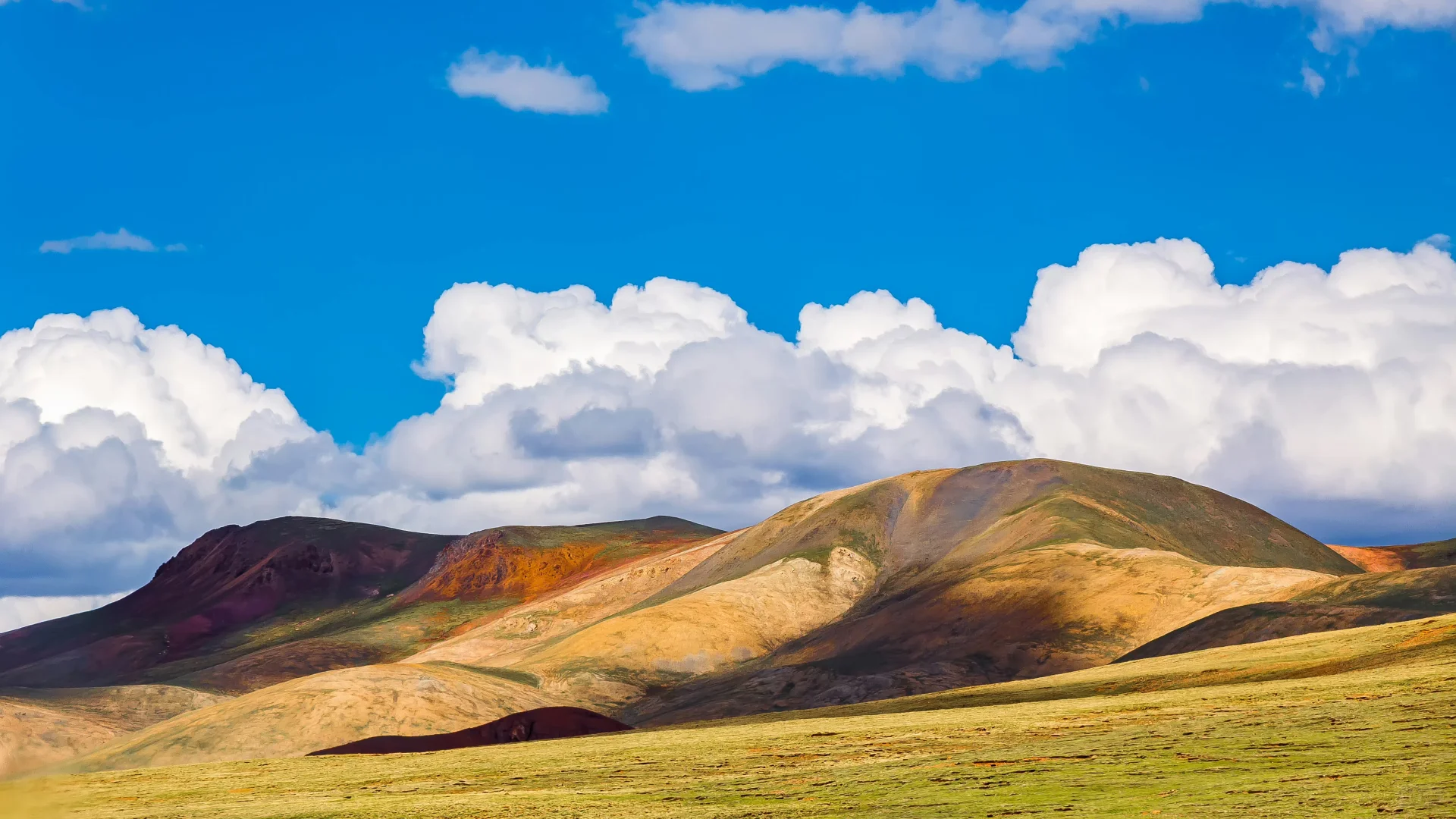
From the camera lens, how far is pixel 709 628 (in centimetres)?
14738

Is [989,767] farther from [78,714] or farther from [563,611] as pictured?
[563,611]

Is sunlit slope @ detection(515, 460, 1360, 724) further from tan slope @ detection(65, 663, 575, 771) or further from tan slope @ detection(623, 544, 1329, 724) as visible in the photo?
tan slope @ detection(65, 663, 575, 771)

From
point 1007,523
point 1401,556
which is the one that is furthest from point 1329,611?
point 1401,556

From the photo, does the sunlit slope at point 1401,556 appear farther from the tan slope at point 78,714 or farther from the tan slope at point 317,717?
the tan slope at point 78,714

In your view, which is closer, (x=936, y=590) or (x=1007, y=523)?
(x=936, y=590)

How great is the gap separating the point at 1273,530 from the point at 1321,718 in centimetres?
14755

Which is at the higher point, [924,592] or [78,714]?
[924,592]

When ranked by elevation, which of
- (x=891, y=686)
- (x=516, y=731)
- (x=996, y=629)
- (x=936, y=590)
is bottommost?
(x=891, y=686)

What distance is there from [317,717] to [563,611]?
215 feet

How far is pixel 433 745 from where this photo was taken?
88625 millimetres

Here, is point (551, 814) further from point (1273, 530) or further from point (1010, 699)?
point (1273, 530)

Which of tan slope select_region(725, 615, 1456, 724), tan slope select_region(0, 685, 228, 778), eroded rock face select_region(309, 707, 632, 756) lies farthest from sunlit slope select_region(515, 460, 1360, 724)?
tan slope select_region(725, 615, 1456, 724)

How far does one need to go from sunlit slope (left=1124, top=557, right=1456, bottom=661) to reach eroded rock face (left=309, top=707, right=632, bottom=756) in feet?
132

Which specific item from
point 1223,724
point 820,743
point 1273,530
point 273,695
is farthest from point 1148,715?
point 1273,530
